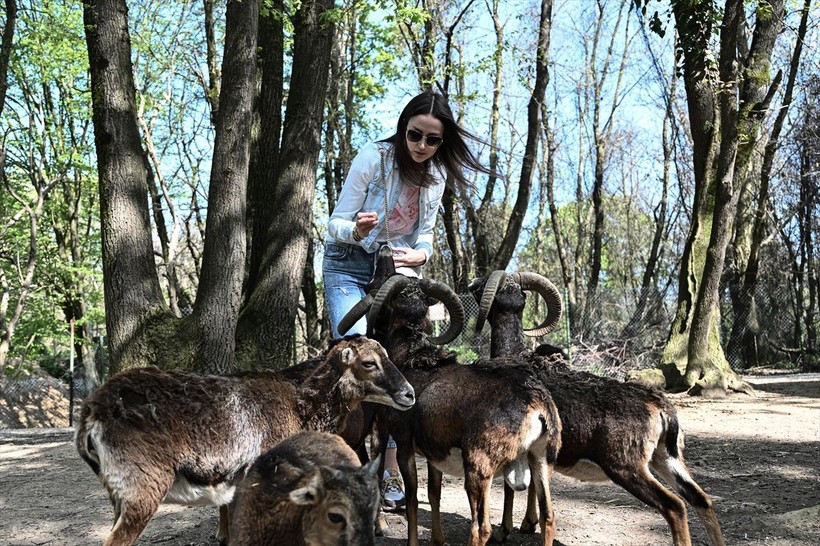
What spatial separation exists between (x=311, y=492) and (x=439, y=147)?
356cm

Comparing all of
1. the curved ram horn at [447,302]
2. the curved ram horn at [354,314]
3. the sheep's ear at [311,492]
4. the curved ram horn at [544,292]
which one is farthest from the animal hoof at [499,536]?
the sheep's ear at [311,492]

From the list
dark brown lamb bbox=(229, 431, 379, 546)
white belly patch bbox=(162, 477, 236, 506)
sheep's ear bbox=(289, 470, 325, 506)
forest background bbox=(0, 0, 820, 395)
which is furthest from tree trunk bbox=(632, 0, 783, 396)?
sheep's ear bbox=(289, 470, 325, 506)

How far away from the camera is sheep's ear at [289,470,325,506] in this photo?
3.82 meters

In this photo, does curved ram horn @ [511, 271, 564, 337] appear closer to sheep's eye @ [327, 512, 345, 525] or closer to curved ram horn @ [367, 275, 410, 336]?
curved ram horn @ [367, 275, 410, 336]

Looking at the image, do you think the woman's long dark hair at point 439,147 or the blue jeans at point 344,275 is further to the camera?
the blue jeans at point 344,275

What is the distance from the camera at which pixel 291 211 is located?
10.6 m

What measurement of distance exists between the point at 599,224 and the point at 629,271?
20.6 m

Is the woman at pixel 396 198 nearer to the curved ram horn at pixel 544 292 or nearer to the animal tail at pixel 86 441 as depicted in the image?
the curved ram horn at pixel 544 292

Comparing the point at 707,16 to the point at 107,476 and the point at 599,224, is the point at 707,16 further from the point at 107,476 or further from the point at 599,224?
the point at 599,224

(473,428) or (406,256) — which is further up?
(406,256)

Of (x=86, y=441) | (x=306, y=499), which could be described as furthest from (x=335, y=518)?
(x=86, y=441)

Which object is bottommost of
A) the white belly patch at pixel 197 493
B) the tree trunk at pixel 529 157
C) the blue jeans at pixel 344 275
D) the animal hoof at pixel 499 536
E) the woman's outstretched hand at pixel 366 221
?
the animal hoof at pixel 499 536

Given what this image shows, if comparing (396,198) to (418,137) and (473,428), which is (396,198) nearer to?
(418,137)

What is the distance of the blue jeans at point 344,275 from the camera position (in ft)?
21.6
